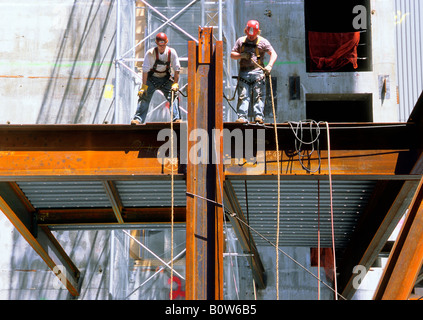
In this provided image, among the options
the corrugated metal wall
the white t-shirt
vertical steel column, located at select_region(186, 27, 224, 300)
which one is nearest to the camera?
vertical steel column, located at select_region(186, 27, 224, 300)

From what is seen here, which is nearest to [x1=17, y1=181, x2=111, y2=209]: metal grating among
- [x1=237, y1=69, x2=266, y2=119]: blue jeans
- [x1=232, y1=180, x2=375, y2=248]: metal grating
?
[x1=232, y1=180, x2=375, y2=248]: metal grating

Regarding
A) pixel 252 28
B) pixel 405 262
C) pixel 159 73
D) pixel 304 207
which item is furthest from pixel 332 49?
pixel 405 262

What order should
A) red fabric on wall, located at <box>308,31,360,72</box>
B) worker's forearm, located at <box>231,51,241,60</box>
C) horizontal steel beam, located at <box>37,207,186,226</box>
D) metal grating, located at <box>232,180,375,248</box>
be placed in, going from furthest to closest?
red fabric on wall, located at <box>308,31,360,72</box> < horizontal steel beam, located at <box>37,207,186,226</box> < metal grating, located at <box>232,180,375,248</box> < worker's forearm, located at <box>231,51,241,60</box>

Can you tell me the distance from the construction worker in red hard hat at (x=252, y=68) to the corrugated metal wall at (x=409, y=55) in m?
8.34

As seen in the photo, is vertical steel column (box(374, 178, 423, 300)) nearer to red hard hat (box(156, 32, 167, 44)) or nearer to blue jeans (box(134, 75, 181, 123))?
blue jeans (box(134, 75, 181, 123))

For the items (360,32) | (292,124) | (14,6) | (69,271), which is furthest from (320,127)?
(14,6)

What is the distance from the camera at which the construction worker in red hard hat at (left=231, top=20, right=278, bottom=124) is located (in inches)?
477

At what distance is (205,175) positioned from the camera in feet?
34.6

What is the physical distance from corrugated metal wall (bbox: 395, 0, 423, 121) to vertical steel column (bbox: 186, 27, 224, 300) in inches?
398

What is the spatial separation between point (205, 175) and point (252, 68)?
9.04 ft

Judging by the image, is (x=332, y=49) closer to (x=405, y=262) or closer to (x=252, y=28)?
(x=252, y=28)

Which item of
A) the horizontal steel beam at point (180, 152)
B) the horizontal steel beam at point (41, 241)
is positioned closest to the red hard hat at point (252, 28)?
the horizontal steel beam at point (180, 152)

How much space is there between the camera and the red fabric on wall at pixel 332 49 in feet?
64.8

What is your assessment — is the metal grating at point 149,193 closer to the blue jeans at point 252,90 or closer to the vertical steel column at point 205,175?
the blue jeans at point 252,90
